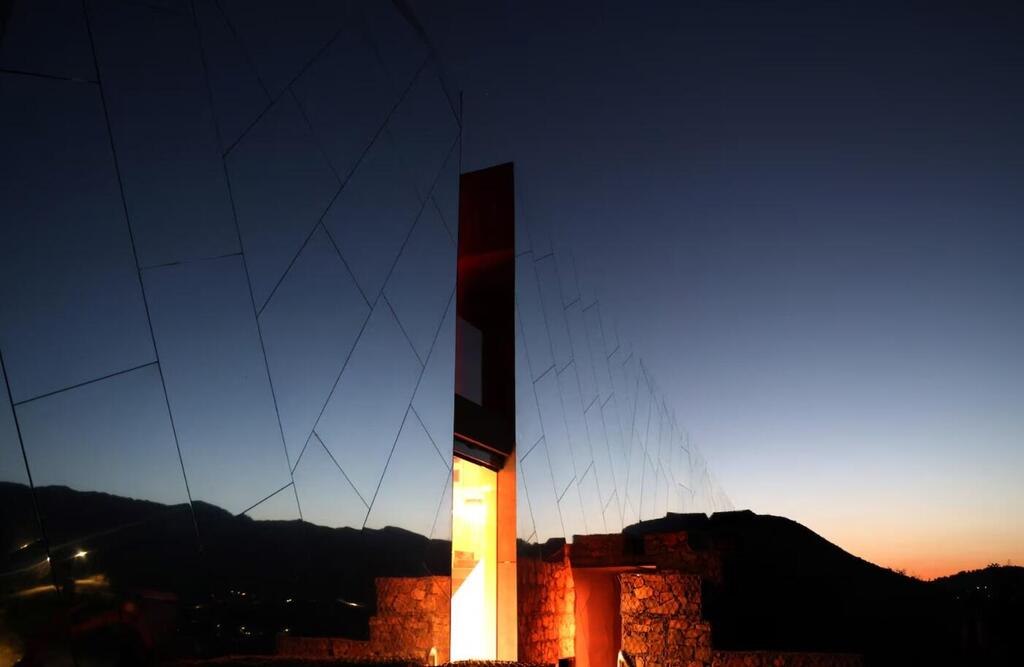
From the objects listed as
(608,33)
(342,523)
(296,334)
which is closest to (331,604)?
(342,523)

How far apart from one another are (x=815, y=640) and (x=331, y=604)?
847 centimetres

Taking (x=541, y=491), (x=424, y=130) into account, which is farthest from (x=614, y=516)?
(x=424, y=130)

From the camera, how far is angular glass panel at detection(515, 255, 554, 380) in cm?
795

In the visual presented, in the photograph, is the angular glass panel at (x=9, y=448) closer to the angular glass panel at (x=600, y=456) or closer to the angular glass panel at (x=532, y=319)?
the angular glass panel at (x=532, y=319)

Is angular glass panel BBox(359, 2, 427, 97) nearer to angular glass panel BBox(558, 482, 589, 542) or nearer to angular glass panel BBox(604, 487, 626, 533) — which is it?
angular glass panel BBox(558, 482, 589, 542)

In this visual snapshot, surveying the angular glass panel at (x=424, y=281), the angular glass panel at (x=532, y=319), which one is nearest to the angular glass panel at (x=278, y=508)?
the angular glass panel at (x=424, y=281)

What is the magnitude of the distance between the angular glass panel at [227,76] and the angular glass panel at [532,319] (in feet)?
15.1

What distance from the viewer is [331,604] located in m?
3.78

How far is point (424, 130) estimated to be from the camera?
564 centimetres

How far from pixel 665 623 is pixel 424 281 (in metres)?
4.19

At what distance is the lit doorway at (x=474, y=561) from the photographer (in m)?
6.48

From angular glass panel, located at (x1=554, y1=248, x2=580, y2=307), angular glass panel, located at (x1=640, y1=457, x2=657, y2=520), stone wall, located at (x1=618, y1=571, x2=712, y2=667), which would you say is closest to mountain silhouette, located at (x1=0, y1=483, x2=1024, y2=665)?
stone wall, located at (x1=618, y1=571, x2=712, y2=667)

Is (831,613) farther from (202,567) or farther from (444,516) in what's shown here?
(202,567)

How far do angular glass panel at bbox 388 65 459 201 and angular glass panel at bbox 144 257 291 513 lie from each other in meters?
2.22
